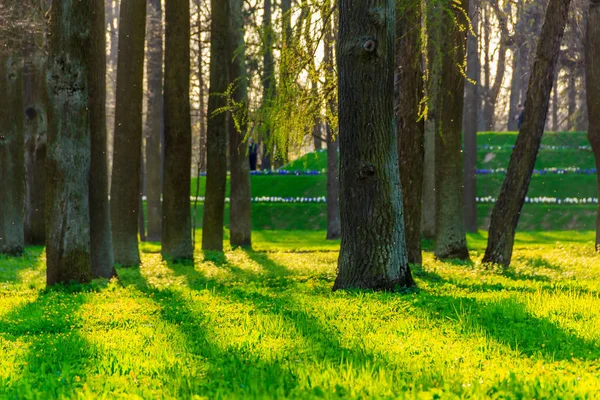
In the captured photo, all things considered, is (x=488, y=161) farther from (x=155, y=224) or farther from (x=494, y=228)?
(x=494, y=228)

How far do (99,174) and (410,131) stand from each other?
Result: 5641 millimetres

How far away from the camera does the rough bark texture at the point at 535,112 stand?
14648mm

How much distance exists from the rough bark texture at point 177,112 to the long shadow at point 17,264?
126 inches

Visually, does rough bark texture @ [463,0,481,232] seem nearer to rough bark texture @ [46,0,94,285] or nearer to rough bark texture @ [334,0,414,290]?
rough bark texture @ [334,0,414,290]

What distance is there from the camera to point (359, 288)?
32.2 ft

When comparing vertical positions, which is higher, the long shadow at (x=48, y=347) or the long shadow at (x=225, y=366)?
the long shadow at (x=225, y=366)

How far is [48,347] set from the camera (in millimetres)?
6578

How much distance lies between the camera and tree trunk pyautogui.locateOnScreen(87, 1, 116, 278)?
12492mm

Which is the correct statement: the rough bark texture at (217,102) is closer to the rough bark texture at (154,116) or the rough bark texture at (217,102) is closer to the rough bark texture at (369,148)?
the rough bark texture at (154,116)

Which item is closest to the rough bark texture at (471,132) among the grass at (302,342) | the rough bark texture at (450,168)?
the rough bark texture at (450,168)

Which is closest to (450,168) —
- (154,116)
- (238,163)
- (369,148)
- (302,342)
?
(238,163)

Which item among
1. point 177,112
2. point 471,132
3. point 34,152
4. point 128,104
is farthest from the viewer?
point 471,132

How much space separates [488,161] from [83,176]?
Result: 3307cm

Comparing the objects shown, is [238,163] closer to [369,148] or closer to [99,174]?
[99,174]
